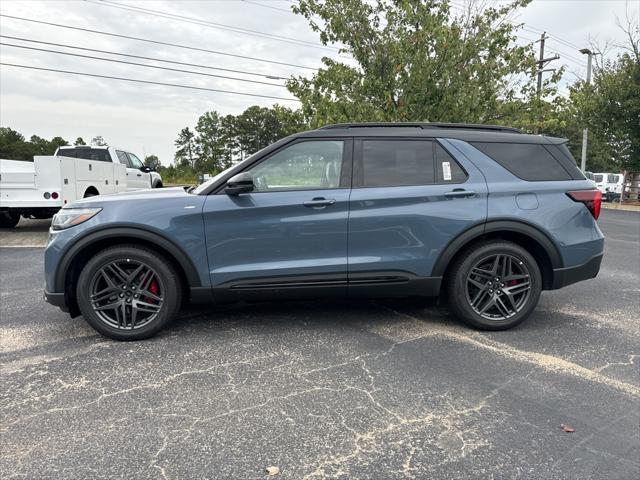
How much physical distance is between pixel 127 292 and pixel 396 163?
97.6 inches

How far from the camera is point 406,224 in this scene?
3828mm

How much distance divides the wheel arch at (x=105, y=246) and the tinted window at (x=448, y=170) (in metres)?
2.22

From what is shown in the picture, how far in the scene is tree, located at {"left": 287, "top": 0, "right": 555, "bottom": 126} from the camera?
11.8 meters

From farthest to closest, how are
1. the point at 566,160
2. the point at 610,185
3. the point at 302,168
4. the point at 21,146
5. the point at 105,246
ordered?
the point at 21,146
the point at 610,185
the point at 566,160
the point at 302,168
the point at 105,246

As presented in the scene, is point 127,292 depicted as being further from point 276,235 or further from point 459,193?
point 459,193

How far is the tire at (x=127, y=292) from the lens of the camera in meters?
3.66

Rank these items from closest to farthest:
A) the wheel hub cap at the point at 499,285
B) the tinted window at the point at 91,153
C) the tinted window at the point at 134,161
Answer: the wheel hub cap at the point at 499,285 < the tinted window at the point at 91,153 < the tinted window at the point at 134,161

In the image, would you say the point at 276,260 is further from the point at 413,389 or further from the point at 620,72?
the point at 620,72

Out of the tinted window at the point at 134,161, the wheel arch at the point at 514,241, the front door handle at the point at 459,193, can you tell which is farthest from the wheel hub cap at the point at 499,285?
the tinted window at the point at 134,161

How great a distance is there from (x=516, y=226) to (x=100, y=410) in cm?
341

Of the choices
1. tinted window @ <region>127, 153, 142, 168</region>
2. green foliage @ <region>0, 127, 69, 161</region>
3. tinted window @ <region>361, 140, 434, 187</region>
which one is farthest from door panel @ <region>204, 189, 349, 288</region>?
green foliage @ <region>0, 127, 69, 161</region>

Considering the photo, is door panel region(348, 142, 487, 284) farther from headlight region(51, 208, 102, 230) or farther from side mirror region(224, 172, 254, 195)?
headlight region(51, 208, 102, 230)

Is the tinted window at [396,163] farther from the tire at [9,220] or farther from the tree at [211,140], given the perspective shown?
the tree at [211,140]

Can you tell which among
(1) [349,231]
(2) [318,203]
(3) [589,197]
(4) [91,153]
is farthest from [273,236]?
(4) [91,153]
